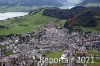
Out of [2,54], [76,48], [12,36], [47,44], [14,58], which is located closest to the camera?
[14,58]

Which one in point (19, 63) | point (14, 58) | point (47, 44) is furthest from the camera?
point (47, 44)

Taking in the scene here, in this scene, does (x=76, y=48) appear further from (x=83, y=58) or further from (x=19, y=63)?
(x=19, y=63)

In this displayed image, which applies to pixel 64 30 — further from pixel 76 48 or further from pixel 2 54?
pixel 2 54

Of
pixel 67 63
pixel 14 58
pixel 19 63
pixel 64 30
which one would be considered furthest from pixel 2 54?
pixel 64 30

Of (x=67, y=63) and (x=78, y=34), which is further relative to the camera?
(x=78, y=34)

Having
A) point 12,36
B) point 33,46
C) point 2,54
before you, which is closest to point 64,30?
point 12,36

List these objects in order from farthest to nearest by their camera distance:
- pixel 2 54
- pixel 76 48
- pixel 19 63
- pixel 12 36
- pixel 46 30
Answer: pixel 46 30 < pixel 12 36 < pixel 76 48 < pixel 2 54 < pixel 19 63
